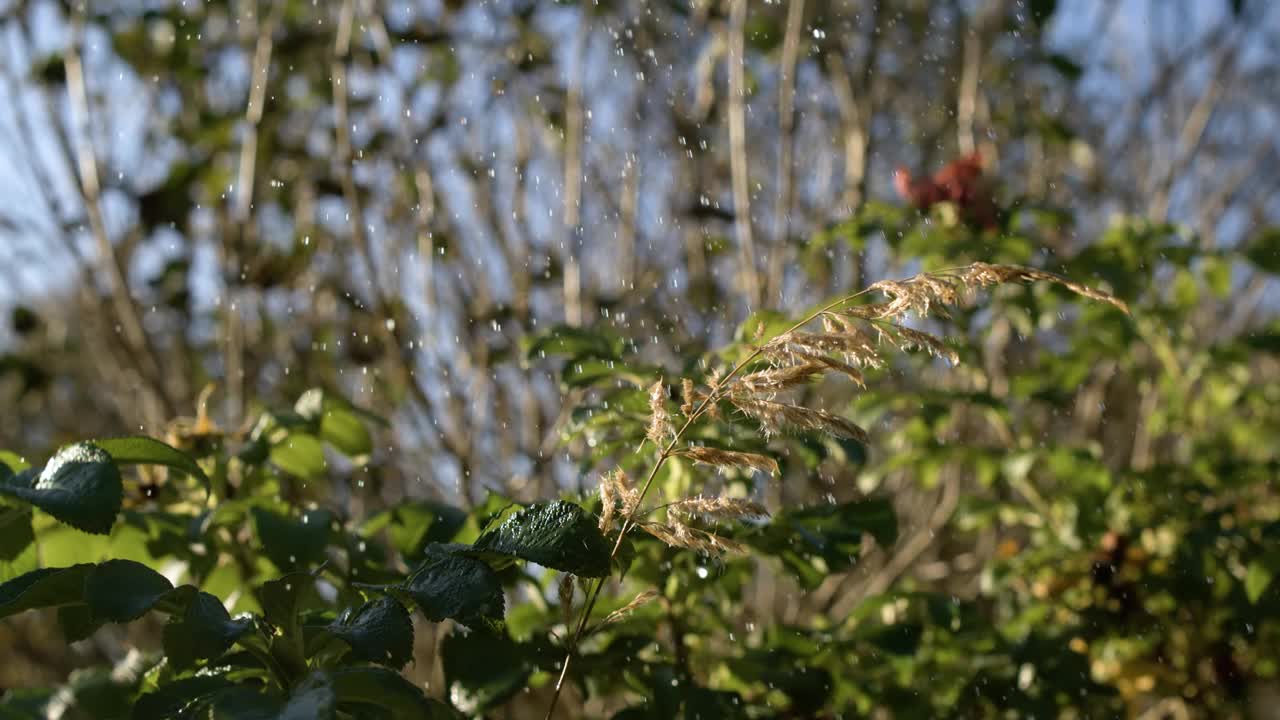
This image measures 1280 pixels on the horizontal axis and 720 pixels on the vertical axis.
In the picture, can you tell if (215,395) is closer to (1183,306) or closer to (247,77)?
(247,77)

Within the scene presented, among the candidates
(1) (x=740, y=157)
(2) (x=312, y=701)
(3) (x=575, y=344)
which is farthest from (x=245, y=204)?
(2) (x=312, y=701)

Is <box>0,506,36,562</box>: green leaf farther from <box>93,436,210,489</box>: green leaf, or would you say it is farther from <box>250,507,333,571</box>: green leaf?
<box>250,507,333,571</box>: green leaf

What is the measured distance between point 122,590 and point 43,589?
0.25ft

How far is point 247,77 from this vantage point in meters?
3.54

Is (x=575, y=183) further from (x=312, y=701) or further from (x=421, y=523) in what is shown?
(x=312, y=701)

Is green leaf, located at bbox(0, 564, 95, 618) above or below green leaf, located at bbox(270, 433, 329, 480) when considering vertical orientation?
above

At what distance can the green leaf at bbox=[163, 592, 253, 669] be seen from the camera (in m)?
0.76

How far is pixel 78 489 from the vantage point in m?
0.86

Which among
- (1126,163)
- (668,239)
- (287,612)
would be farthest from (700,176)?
(287,612)

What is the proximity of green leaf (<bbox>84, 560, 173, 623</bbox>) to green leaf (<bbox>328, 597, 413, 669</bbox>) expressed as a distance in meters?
0.13

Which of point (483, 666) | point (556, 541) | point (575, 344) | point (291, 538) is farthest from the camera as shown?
point (575, 344)

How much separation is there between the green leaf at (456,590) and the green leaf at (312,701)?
0.07 metres

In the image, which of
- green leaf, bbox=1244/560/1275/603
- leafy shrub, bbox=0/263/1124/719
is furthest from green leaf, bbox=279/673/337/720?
green leaf, bbox=1244/560/1275/603

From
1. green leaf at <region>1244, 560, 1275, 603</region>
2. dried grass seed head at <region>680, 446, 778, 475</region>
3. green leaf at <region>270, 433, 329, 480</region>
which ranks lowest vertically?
green leaf at <region>1244, 560, 1275, 603</region>
